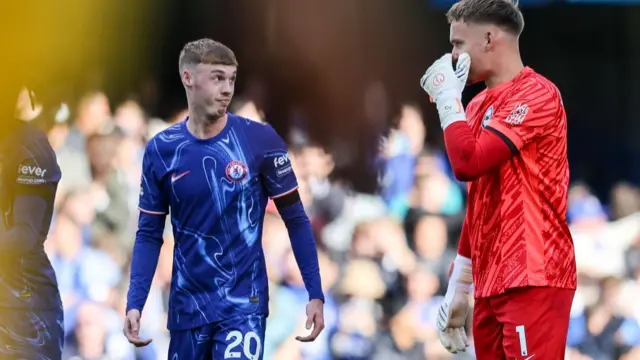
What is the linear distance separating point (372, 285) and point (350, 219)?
395mm

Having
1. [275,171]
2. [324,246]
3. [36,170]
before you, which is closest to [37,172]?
[36,170]

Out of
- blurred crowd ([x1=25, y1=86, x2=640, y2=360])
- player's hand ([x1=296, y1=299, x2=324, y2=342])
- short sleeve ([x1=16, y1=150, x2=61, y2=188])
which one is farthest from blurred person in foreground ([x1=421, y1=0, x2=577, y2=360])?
blurred crowd ([x1=25, y1=86, x2=640, y2=360])

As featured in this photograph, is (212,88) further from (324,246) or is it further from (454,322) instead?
(324,246)

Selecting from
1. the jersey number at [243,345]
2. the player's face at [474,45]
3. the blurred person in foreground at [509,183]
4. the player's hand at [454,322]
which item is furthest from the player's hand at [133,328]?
the player's face at [474,45]

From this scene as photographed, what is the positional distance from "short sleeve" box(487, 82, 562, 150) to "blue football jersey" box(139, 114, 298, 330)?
98 centimetres

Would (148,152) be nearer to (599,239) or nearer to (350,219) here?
(350,219)

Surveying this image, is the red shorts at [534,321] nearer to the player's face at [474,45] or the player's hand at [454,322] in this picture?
the player's hand at [454,322]

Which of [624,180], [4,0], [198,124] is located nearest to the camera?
[198,124]

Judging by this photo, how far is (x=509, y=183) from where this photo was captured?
3.30m

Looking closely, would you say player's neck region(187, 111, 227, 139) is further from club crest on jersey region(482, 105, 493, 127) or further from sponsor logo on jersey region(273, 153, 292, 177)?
club crest on jersey region(482, 105, 493, 127)

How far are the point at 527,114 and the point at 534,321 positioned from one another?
0.61 m

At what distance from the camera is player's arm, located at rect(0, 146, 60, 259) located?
4258 millimetres

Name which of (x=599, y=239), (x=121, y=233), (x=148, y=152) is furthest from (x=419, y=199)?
(x=148, y=152)

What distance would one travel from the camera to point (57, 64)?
20.8 ft
